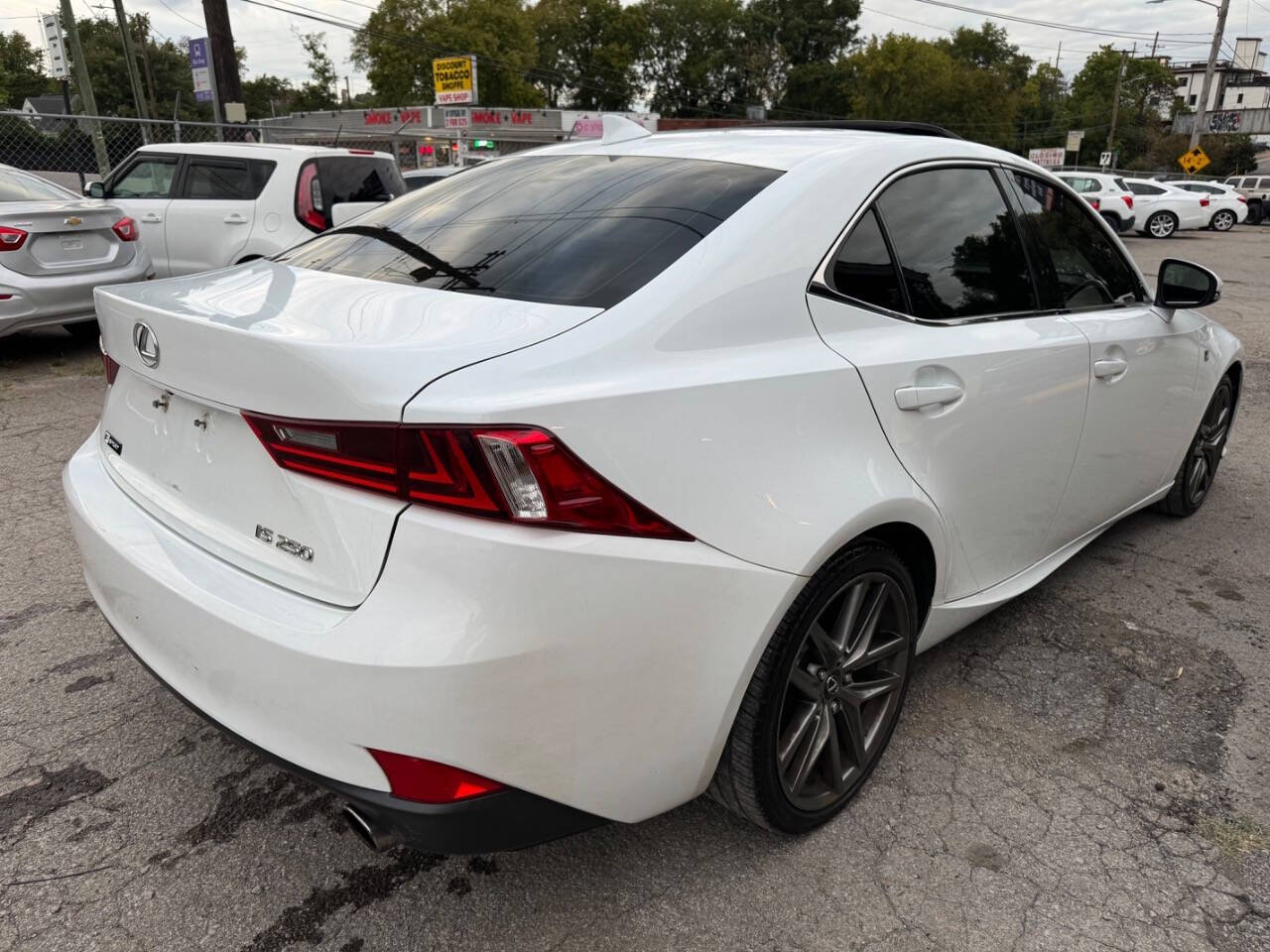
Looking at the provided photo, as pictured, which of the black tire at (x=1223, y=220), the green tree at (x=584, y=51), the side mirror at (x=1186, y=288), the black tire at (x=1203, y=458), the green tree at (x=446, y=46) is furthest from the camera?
the green tree at (x=584, y=51)

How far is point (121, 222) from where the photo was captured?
7504mm

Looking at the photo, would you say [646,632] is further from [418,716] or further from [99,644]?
[99,644]

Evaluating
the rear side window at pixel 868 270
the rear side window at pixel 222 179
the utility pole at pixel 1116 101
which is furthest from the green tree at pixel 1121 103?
the rear side window at pixel 868 270

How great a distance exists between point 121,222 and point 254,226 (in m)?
1.20

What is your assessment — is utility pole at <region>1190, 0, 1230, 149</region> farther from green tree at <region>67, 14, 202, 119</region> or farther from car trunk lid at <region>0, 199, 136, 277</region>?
green tree at <region>67, 14, 202, 119</region>

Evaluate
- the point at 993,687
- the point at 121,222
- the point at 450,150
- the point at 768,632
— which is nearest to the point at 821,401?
the point at 768,632

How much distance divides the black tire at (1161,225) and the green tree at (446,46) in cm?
4758

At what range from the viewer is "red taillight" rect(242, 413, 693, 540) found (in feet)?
5.28

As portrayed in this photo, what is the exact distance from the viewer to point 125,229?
24.7 ft

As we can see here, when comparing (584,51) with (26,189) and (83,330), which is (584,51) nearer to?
(83,330)

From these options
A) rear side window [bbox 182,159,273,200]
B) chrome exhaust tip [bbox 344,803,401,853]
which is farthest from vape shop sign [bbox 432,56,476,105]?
chrome exhaust tip [bbox 344,803,401,853]

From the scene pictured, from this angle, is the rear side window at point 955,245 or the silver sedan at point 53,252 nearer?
the rear side window at point 955,245

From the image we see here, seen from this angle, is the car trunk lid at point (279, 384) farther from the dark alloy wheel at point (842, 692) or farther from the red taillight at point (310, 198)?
the red taillight at point (310, 198)

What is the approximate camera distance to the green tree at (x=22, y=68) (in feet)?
224
